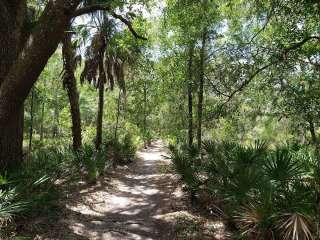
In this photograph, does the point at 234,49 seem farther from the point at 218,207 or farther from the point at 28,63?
the point at 28,63

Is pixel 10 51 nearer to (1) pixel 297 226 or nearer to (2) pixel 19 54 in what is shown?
(2) pixel 19 54

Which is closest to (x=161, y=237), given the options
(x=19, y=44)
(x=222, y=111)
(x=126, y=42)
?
(x=19, y=44)

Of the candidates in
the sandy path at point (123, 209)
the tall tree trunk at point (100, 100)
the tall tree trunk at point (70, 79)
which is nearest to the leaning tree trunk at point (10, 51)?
the sandy path at point (123, 209)

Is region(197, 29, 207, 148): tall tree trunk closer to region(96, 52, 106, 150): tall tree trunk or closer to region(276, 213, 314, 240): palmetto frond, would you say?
region(96, 52, 106, 150): tall tree trunk

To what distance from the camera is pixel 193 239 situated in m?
7.04

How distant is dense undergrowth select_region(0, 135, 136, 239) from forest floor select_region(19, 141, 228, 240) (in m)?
0.37

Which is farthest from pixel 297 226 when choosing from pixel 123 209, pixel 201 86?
pixel 201 86

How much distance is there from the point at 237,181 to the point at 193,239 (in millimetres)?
1659

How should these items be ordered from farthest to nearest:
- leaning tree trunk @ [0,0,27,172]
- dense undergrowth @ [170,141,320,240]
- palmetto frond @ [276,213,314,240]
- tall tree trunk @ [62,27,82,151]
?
tall tree trunk @ [62,27,82,151], leaning tree trunk @ [0,0,27,172], dense undergrowth @ [170,141,320,240], palmetto frond @ [276,213,314,240]

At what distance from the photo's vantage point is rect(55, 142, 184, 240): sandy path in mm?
7629

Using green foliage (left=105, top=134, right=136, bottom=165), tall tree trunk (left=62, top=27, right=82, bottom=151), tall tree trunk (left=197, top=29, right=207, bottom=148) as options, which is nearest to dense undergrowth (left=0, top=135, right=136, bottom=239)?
green foliage (left=105, top=134, right=136, bottom=165)

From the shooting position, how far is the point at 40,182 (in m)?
6.61

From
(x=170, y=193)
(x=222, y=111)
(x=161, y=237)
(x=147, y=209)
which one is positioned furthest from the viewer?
(x=222, y=111)

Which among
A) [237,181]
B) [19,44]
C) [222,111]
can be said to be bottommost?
[237,181]
